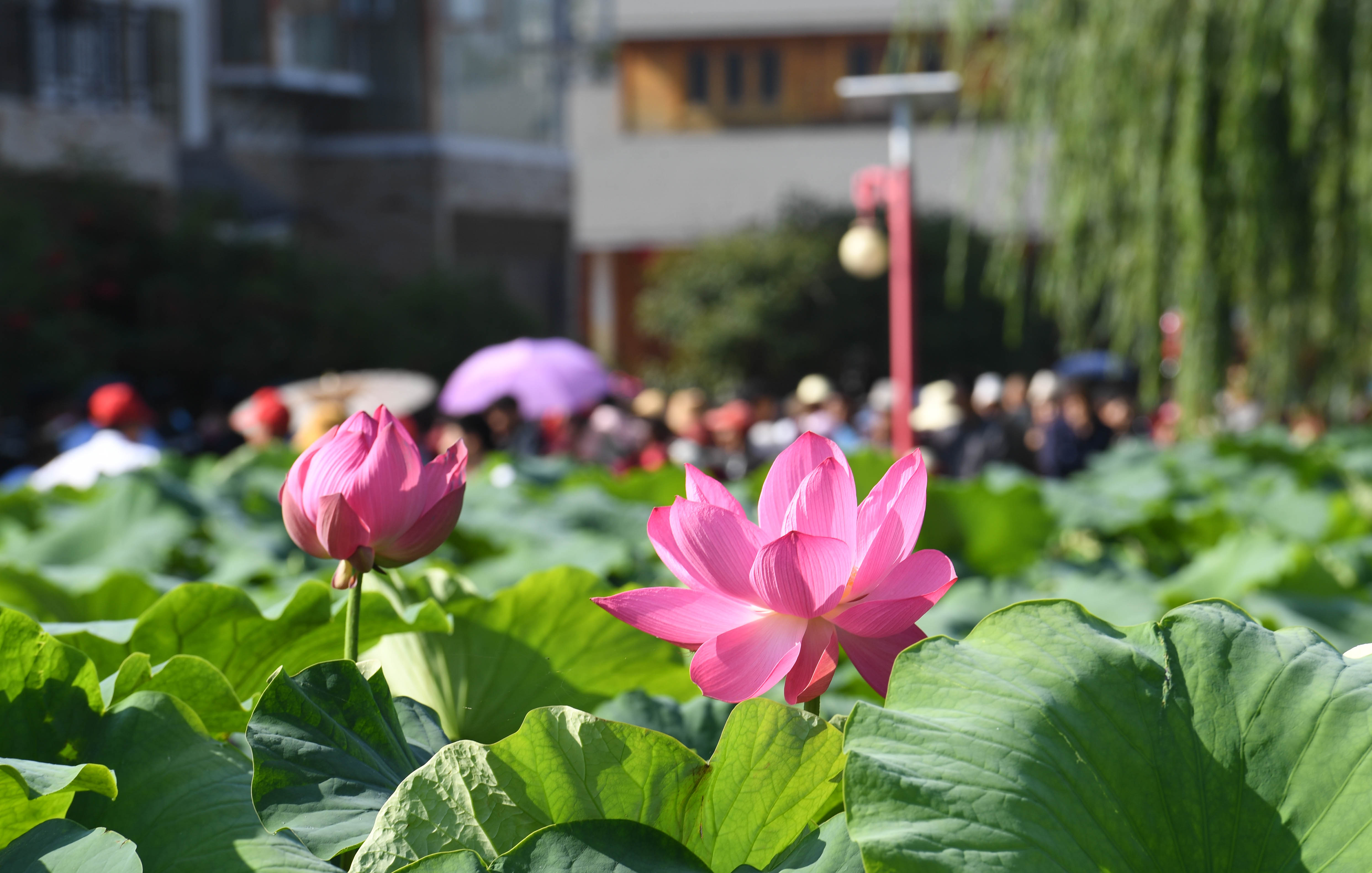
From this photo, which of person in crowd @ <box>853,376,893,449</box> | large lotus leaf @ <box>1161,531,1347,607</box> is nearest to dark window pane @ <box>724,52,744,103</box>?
person in crowd @ <box>853,376,893,449</box>

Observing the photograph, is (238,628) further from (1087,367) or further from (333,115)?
(333,115)

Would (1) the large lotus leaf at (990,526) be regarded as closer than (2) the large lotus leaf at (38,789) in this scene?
No

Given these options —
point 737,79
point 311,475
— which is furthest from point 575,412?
point 737,79

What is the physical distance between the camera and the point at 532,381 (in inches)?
311

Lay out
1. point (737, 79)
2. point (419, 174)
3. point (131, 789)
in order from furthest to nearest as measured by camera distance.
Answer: point (737, 79) < point (419, 174) < point (131, 789)

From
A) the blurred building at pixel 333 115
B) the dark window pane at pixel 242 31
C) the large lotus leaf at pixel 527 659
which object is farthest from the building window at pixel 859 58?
the large lotus leaf at pixel 527 659

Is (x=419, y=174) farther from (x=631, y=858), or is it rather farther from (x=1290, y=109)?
(x=631, y=858)

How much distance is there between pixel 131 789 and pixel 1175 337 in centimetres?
633

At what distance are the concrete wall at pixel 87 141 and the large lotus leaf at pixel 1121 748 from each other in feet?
48.4

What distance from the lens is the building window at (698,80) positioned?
22.9 metres

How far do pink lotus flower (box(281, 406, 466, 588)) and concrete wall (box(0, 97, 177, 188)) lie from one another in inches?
569

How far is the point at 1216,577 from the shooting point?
101 inches

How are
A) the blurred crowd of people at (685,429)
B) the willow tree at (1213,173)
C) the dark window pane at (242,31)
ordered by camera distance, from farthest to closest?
the dark window pane at (242,31)
the blurred crowd of people at (685,429)
the willow tree at (1213,173)

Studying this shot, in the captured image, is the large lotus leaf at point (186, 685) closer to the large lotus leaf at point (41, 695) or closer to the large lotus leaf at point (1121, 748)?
the large lotus leaf at point (41, 695)
